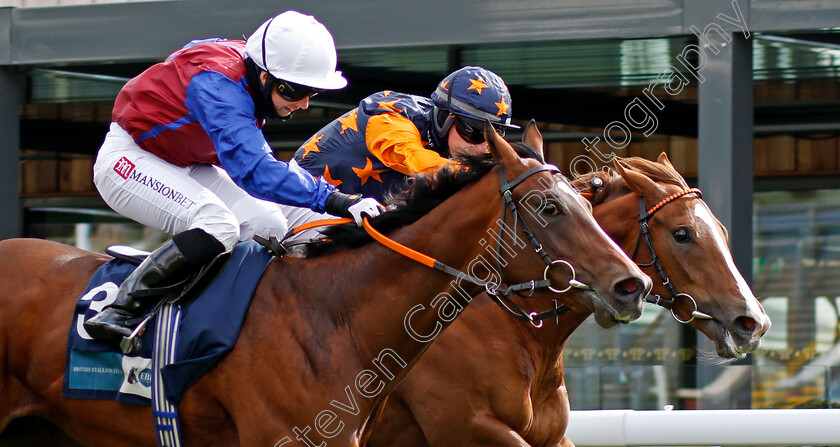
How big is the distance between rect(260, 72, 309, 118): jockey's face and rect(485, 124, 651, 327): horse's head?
73 centimetres

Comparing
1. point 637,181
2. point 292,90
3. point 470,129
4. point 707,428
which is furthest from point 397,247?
point 707,428

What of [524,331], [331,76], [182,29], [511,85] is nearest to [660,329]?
[511,85]

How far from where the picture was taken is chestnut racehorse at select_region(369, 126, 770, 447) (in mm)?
3828

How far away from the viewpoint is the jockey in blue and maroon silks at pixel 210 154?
10.5ft

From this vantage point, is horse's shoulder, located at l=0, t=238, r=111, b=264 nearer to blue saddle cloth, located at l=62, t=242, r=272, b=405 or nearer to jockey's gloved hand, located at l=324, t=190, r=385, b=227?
blue saddle cloth, located at l=62, t=242, r=272, b=405

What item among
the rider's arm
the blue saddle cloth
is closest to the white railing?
the rider's arm

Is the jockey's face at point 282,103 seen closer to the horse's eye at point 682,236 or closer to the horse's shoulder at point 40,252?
the horse's shoulder at point 40,252

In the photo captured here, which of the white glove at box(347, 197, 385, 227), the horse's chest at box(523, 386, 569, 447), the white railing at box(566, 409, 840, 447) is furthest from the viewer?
the white railing at box(566, 409, 840, 447)

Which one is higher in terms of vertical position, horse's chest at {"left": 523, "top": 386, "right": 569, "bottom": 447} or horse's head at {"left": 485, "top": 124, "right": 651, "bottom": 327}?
horse's head at {"left": 485, "top": 124, "right": 651, "bottom": 327}

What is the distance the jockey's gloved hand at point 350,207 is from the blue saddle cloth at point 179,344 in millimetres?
310

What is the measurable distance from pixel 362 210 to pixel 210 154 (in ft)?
2.22

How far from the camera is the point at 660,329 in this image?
980 centimetres

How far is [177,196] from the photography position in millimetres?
3443

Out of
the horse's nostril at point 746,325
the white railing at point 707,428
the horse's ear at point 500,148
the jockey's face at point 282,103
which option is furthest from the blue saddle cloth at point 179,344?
the white railing at point 707,428
